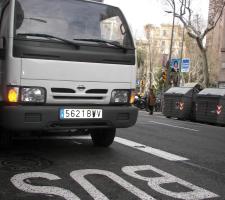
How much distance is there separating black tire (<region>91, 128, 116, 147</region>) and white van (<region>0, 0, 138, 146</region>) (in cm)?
87

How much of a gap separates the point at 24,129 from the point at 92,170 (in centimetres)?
107

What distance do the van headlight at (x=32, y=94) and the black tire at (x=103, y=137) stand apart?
173 cm

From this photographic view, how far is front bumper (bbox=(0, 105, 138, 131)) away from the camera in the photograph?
593 cm

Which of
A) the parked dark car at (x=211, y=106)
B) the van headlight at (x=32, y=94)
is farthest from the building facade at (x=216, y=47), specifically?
the van headlight at (x=32, y=94)

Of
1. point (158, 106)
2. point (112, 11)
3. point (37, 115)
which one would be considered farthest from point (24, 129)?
point (158, 106)

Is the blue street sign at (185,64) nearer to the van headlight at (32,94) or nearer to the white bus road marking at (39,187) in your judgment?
the van headlight at (32,94)

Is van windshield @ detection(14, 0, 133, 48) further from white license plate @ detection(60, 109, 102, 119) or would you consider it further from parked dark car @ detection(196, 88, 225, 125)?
parked dark car @ detection(196, 88, 225, 125)

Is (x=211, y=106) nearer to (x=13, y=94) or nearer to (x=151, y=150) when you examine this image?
Answer: (x=151, y=150)

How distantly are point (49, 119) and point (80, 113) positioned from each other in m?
0.49

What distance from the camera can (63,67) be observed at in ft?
20.3

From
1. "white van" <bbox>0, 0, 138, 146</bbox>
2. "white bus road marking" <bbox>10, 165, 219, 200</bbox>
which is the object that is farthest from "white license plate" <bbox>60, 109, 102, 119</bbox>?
"white bus road marking" <bbox>10, 165, 219, 200</bbox>

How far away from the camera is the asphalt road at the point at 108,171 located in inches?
191

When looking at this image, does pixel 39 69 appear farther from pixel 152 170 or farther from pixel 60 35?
pixel 152 170

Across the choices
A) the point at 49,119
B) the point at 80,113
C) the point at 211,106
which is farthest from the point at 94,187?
the point at 211,106
